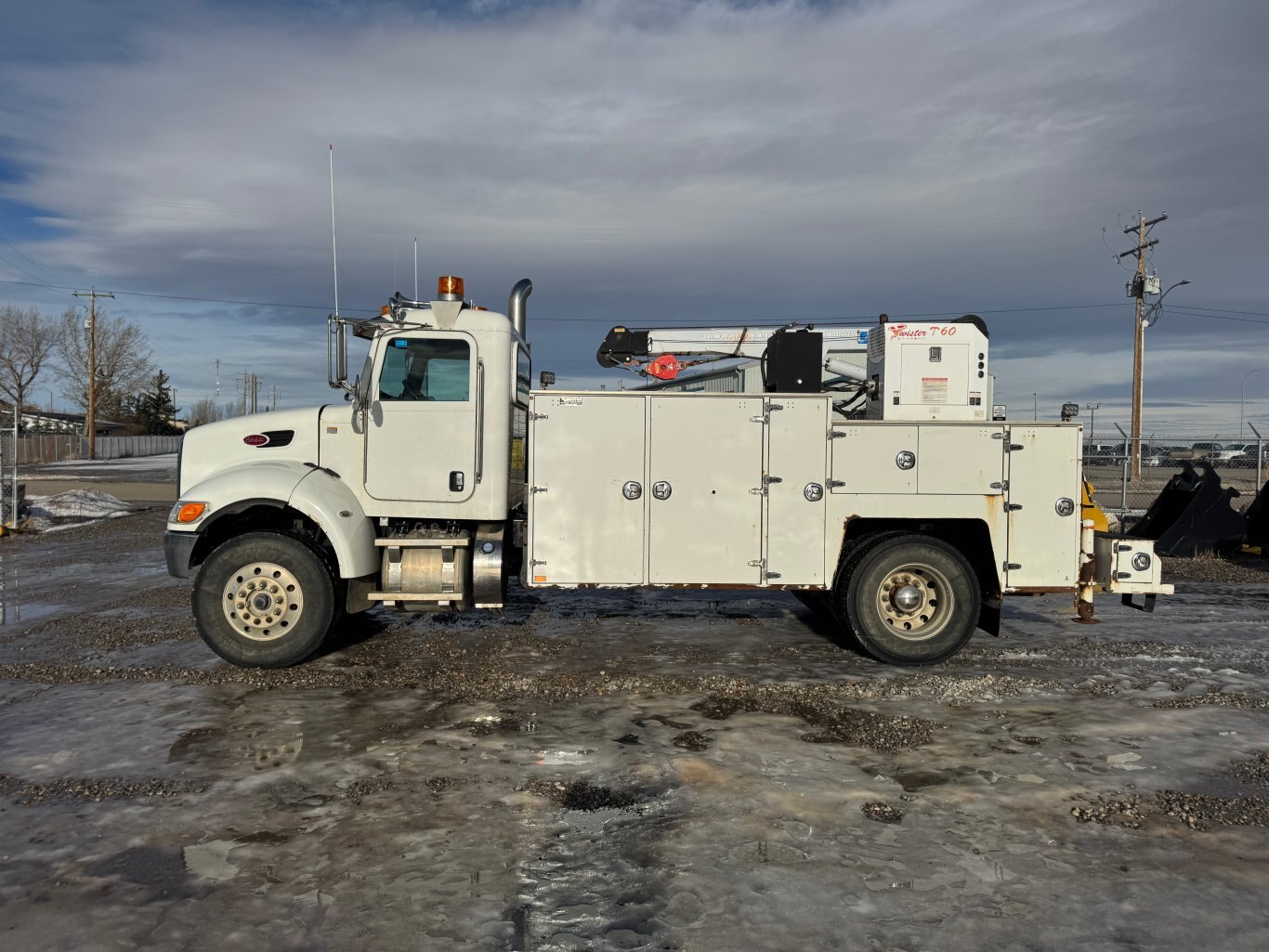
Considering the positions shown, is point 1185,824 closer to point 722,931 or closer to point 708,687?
point 722,931

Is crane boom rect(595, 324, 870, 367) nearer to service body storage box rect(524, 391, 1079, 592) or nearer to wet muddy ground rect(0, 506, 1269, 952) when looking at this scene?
service body storage box rect(524, 391, 1079, 592)

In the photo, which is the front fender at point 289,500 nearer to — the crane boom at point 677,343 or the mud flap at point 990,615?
the crane boom at point 677,343

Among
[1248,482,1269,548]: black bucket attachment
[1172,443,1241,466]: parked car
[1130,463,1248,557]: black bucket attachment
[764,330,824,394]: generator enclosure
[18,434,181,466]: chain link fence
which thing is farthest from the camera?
[18,434,181,466]: chain link fence

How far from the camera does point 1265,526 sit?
14.1 m

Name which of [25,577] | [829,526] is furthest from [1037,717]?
[25,577]

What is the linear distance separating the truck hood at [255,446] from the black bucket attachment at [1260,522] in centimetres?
1439

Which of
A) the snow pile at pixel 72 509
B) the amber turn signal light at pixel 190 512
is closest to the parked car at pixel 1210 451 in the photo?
the amber turn signal light at pixel 190 512

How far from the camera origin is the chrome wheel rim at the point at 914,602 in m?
7.37

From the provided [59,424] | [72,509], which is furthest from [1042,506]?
[59,424]

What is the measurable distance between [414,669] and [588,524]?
6.12ft

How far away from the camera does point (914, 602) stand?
7.41 metres

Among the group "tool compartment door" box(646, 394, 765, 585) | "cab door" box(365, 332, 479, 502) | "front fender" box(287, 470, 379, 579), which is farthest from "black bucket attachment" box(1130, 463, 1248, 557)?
"front fender" box(287, 470, 379, 579)

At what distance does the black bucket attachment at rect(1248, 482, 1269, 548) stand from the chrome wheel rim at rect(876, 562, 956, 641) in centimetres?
993

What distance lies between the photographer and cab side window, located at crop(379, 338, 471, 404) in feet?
24.6
